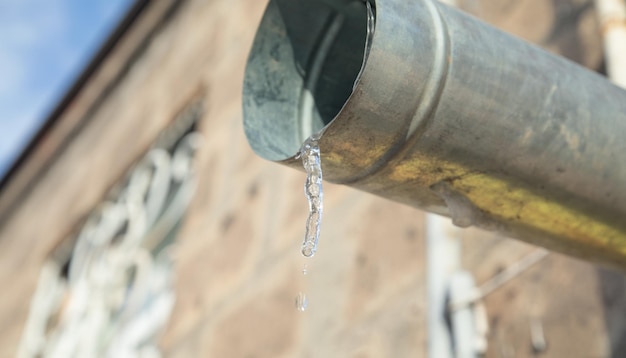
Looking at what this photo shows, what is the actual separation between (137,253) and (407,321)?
1.78 meters

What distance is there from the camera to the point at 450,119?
740 mm

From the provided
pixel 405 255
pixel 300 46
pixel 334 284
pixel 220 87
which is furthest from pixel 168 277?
pixel 300 46

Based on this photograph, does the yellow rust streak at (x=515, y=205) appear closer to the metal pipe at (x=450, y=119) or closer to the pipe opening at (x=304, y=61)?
the metal pipe at (x=450, y=119)

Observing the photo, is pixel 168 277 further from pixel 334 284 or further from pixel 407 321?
pixel 407 321

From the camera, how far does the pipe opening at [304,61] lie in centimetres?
86

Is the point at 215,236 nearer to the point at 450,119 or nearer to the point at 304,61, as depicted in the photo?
the point at 304,61

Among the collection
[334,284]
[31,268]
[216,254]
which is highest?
[334,284]

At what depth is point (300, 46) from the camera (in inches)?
34.9

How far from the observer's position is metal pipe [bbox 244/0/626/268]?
0.73 meters

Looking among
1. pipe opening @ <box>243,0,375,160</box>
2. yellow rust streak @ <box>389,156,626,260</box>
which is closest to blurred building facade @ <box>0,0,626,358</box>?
yellow rust streak @ <box>389,156,626,260</box>

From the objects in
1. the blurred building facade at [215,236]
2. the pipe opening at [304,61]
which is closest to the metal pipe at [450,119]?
the pipe opening at [304,61]

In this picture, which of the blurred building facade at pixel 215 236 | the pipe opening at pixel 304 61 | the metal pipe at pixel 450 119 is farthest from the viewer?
the blurred building facade at pixel 215 236

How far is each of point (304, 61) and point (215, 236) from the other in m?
1.55

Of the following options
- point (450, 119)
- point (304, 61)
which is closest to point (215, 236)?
point (304, 61)
